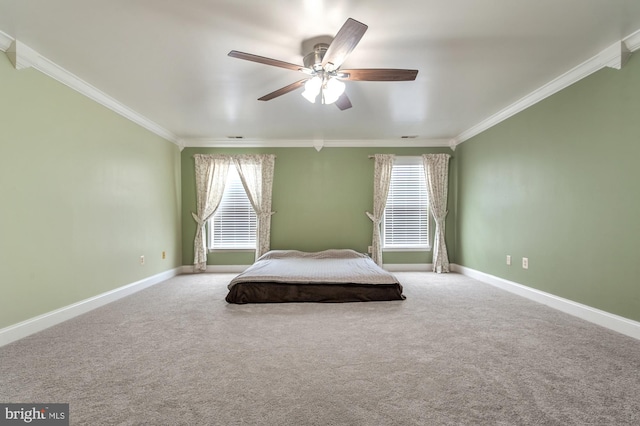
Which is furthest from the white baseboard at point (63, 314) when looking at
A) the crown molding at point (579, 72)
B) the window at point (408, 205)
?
the crown molding at point (579, 72)

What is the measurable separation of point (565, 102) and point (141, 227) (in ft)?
18.0

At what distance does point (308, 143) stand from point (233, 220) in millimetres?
2047

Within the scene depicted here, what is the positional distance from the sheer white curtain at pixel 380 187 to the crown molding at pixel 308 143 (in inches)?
11.0

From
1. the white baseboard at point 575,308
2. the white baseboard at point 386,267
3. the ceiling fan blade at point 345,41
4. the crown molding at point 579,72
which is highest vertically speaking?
the crown molding at point 579,72

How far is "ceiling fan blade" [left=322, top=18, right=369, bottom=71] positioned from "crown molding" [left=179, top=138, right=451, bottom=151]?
10.5 ft

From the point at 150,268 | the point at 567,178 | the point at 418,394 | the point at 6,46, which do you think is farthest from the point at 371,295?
the point at 6,46

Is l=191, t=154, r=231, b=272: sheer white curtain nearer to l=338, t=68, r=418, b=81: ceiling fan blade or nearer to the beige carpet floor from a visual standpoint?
the beige carpet floor

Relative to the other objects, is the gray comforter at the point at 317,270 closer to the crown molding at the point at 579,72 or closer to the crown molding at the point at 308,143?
the crown molding at the point at 308,143

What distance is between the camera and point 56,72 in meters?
2.77

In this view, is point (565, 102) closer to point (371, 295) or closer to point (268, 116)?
point (371, 295)

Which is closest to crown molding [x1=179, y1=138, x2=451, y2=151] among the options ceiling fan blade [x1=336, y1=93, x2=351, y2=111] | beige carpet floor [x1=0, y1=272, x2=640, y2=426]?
ceiling fan blade [x1=336, y1=93, x2=351, y2=111]

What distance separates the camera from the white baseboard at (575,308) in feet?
7.88

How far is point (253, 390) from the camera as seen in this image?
5.36ft

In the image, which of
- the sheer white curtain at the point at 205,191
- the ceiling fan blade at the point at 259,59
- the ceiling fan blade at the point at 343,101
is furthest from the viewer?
the sheer white curtain at the point at 205,191
